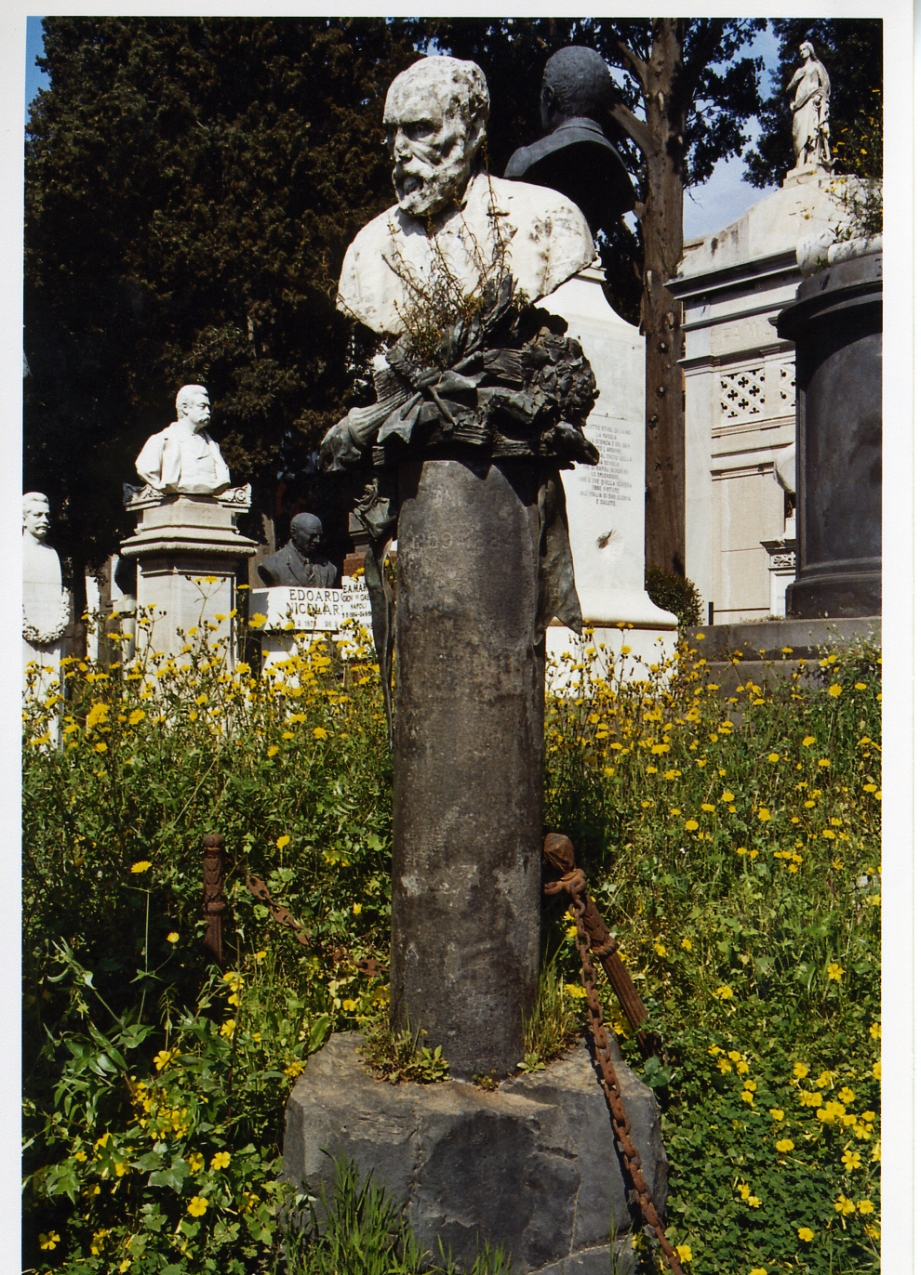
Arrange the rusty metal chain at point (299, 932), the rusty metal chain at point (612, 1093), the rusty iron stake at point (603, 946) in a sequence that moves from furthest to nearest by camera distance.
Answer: the rusty metal chain at point (299, 932) → the rusty iron stake at point (603, 946) → the rusty metal chain at point (612, 1093)

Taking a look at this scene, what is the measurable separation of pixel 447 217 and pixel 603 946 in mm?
2209

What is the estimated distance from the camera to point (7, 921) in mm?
2695

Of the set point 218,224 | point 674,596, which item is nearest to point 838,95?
point 674,596

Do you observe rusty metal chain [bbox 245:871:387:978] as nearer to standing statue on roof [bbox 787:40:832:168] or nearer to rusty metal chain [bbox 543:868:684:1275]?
rusty metal chain [bbox 543:868:684:1275]

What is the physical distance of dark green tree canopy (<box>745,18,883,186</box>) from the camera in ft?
10.7

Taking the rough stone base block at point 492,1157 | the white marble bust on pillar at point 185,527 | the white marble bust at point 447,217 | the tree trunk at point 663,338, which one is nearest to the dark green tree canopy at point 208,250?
the white marble bust on pillar at point 185,527

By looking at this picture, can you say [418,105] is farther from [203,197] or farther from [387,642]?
[203,197]

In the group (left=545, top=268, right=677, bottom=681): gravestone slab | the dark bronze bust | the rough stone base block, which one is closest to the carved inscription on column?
(left=545, top=268, right=677, bottom=681): gravestone slab

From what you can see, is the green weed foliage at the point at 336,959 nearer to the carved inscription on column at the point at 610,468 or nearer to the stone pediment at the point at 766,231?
the carved inscription on column at the point at 610,468

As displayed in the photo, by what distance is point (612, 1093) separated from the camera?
258 cm

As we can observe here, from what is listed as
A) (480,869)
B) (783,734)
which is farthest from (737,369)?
(480,869)

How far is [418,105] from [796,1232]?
3233 millimetres

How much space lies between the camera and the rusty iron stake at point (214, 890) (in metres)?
3.18

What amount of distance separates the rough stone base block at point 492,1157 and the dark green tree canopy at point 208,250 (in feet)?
50.8
